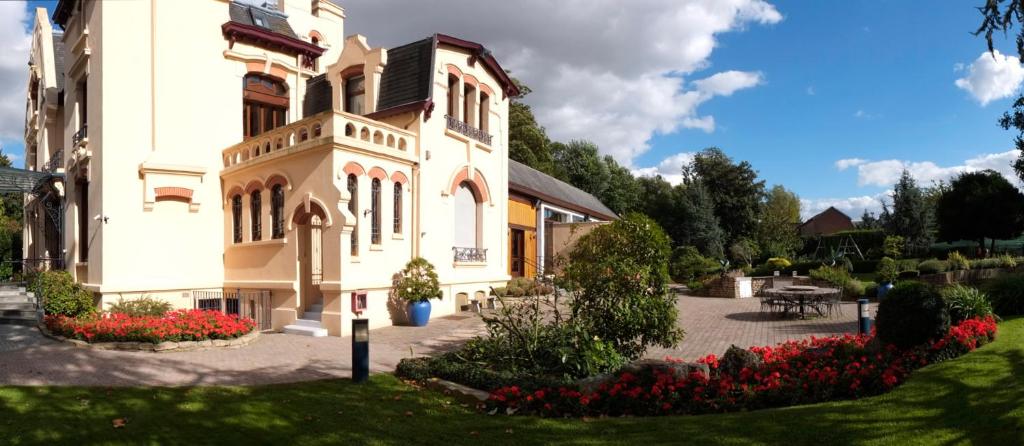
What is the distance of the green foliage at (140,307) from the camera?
1295cm

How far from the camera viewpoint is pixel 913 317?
762cm

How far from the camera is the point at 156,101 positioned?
14.9 metres

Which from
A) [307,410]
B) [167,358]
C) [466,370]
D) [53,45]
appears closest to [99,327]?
[167,358]

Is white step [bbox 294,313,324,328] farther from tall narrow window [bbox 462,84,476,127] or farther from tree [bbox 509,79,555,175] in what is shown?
tree [bbox 509,79,555,175]

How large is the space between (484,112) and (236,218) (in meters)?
7.63

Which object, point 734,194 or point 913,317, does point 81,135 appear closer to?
point 913,317

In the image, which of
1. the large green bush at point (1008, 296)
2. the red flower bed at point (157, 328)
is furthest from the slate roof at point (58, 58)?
the large green bush at point (1008, 296)

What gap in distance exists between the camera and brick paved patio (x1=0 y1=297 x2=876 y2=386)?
27.4ft

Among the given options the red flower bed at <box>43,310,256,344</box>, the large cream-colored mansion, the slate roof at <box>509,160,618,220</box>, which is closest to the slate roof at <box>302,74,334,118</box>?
the large cream-colored mansion

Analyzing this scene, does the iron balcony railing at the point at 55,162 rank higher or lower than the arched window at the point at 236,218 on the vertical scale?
higher

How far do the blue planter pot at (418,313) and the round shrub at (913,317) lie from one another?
949 cm

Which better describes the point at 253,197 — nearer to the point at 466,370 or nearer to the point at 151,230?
the point at 151,230

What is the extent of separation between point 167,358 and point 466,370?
5.58 metres

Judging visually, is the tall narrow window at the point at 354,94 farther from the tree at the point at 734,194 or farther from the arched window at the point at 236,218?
the tree at the point at 734,194
